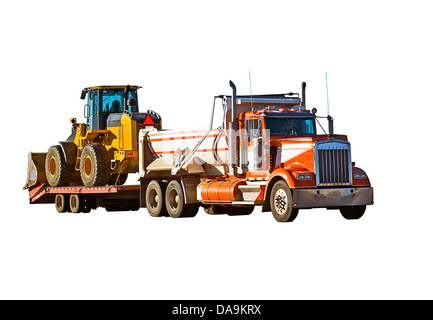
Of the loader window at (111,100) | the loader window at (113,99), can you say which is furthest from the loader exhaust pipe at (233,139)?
the loader window at (111,100)

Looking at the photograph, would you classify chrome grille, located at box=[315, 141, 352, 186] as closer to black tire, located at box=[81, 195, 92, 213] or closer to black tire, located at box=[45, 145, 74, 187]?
black tire, located at box=[81, 195, 92, 213]

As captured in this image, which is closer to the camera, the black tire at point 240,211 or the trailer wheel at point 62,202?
the black tire at point 240,211

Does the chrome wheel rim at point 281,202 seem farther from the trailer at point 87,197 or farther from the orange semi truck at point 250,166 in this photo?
the trailer at point 87,197

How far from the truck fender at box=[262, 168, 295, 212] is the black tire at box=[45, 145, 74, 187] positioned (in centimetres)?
1034

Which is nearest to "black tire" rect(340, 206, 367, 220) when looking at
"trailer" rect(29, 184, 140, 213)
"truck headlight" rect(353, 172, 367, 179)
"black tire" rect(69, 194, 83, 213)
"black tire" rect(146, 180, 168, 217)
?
"truck headlight" rect(353, 172, 367, 179)

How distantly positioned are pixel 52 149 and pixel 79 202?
241 cm

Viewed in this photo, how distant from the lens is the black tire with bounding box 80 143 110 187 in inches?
1268

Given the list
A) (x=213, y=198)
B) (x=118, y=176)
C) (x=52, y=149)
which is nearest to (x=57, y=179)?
(x=52, y=149)

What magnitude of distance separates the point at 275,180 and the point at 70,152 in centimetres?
1063

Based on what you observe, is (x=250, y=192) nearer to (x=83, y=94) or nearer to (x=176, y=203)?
(x=176, y=203)

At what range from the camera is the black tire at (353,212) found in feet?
87.2

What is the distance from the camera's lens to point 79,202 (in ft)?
110

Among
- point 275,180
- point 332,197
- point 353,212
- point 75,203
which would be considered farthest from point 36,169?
point 332,197

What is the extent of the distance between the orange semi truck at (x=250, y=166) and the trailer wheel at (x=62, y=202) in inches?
64.8
